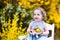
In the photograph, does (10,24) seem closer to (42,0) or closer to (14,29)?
(14,29)

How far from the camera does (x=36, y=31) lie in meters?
1.06

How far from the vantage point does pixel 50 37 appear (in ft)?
3.45

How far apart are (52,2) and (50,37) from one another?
0.70 ft

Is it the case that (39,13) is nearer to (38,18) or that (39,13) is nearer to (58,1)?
(38,18)

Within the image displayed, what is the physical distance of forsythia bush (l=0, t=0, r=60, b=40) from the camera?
105cm

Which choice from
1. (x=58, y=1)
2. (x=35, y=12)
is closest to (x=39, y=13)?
(x=35, y=12)

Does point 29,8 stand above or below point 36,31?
above

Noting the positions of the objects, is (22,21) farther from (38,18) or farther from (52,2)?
(52,2)

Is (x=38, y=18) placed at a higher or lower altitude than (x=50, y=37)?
higher

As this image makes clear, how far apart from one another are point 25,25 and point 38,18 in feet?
0.30

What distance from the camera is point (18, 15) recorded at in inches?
42.3

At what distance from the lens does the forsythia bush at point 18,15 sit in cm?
105

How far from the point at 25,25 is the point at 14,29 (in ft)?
0.24

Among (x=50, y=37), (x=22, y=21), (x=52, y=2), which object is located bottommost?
(x=50, y=37)
